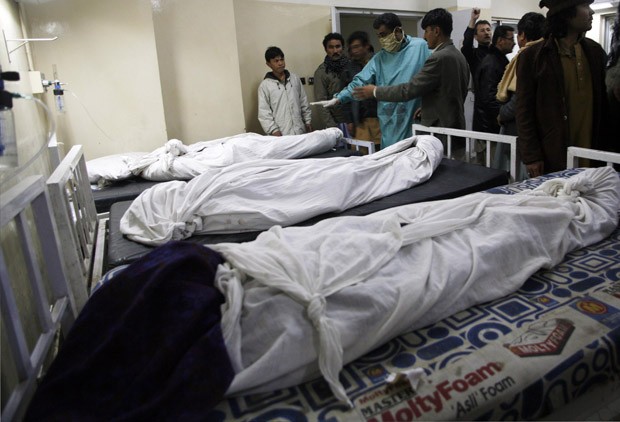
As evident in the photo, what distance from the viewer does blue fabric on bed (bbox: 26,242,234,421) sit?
0.77m

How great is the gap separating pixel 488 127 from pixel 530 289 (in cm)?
247

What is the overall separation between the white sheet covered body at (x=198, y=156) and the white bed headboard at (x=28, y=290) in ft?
4.80

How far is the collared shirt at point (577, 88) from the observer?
6.88 ft

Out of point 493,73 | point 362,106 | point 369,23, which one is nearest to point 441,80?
point 493,73

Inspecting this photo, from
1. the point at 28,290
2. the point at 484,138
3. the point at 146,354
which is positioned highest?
the point at 484,138

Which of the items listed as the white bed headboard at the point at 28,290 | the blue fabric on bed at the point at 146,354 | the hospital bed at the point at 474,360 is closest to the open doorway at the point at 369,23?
the hospital bed at the point at 474,360

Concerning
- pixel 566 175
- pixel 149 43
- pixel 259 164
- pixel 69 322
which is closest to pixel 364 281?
pixel 69 322

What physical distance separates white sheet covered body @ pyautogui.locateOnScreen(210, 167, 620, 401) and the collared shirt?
0.84m

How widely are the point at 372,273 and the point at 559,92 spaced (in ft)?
5.42

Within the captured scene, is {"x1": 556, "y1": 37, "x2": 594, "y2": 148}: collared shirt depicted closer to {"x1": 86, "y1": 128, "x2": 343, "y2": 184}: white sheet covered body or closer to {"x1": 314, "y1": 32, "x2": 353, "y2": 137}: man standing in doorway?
{"x1": 86, "y1": 128, "x2": 343, "y2": 184}: white sheet covered body

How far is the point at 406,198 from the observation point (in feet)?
6.99

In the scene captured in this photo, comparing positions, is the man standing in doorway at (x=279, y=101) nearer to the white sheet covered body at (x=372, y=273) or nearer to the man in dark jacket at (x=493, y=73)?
the man in dark jacket at (x=493, y=73)

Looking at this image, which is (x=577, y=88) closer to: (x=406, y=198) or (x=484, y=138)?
(x=484, y=138)

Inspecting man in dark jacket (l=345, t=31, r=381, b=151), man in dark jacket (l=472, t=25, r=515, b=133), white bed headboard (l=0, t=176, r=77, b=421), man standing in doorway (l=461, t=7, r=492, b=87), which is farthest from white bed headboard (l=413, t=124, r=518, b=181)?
white bed headboard (l=0, t=176, r=77, b=421)
